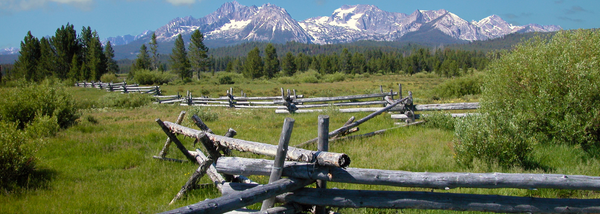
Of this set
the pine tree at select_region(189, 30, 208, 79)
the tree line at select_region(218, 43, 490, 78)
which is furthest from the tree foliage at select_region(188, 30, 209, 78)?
the tree line at select_region(218, 43, 490, 78)

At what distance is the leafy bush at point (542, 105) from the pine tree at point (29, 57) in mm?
64598

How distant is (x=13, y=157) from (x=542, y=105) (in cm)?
1050

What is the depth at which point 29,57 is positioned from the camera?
50.8m

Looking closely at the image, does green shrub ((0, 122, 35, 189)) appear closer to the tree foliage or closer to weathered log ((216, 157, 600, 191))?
weathered log ((216, 157, 600, 191))

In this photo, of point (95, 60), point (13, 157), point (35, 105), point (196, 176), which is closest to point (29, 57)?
point (95, 60)

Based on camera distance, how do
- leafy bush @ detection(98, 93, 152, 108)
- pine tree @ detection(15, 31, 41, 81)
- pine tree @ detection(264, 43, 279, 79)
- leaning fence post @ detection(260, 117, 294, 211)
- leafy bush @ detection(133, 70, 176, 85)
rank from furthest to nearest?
1. pine tree @ detection(264, 43, 279, 79)
2. pine tree @ detection(15, 31, 41, 81)
3. leafy bush @ detection(133, 70, 176, 85)
4. leafy bush @ detection(98, 93, 152, 108)
5. leaning fence post @ detection(260, 117, 294, 211)

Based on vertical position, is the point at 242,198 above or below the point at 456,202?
above

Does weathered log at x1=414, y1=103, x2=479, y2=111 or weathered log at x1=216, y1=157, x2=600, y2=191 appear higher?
weathered log at x1=414, y1=103, x2=479, y2=111

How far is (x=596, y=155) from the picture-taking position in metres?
5.97

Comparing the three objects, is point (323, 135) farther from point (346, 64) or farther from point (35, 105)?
point (346, 64)

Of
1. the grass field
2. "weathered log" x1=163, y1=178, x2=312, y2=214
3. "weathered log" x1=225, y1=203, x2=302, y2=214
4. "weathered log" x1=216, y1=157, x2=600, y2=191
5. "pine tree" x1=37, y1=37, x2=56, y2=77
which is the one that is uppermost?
"pine tree" x1=37, y1=37, x2=56, y2=77

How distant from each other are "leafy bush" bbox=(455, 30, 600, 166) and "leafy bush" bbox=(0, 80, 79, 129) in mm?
10771

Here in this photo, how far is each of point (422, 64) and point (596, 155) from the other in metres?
101

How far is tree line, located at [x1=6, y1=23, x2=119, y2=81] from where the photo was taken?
4809 centimetres
